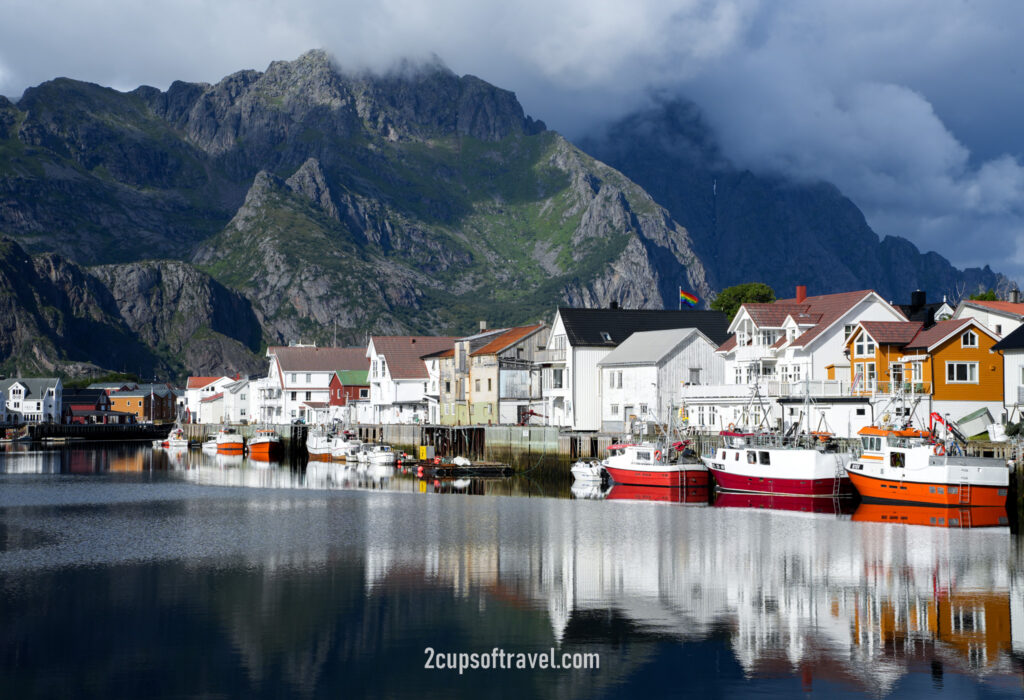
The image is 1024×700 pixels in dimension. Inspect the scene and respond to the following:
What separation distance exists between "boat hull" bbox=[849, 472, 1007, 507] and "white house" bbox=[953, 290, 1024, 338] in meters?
21.1

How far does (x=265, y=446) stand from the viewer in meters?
138

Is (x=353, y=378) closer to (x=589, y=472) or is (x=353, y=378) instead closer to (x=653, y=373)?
(x=653, y=373)

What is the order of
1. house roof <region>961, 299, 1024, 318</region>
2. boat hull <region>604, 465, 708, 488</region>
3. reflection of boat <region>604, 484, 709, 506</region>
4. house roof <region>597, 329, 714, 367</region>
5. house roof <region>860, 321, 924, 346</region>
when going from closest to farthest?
reflection of boat <region>604, 484, 709, 506</region>
boat hull <region>604, 465, 708, 488</region>
house roof <region>860, 321, 924, 346</region>
house roof <region>961, 299, 1024, 318</region>
house roof <region>597, 329, 714, 367</region>

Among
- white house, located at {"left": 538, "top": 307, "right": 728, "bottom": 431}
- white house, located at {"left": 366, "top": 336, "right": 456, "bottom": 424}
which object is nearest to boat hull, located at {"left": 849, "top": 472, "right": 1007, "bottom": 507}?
white house, located at {"left": 538, "top": 307, "right": 728, "bottom": 431}

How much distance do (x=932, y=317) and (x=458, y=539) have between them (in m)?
52.4

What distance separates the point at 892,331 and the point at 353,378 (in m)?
93.7

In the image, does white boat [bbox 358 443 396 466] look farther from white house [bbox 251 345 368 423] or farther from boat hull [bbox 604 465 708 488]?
white house [bbox 251 345 368 423]

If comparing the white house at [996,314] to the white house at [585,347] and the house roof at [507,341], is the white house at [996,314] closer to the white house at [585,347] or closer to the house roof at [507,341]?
the white house at [585,347]

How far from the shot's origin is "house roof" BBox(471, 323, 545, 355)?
388 ft

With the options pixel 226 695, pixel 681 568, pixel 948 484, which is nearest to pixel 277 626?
pixel 226 695

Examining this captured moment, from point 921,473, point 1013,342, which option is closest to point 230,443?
point 1013,342

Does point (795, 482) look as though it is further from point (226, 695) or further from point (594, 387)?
point (226, 695)

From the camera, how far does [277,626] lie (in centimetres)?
3550

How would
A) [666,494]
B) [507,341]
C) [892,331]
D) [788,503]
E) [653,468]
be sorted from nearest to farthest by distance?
[788,503] → [666,494] → [653,468] → [892,331] → [507,341]
